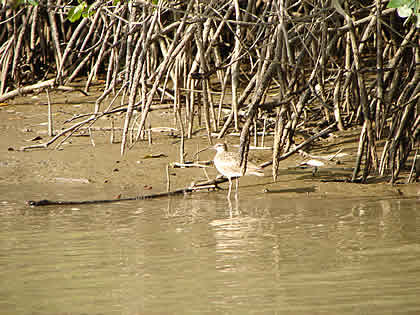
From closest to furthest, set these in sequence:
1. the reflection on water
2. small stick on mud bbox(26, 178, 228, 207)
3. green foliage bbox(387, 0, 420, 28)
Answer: the reflection on water, green foliage bbox(387, 0, 420, 28), small stick on mud bbox(26, 178, 228, 207)

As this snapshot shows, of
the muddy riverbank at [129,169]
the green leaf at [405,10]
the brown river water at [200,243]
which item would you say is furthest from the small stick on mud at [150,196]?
the green leaf at [405,10]

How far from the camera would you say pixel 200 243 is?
3.45 m

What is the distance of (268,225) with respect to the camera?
3863 millimetres

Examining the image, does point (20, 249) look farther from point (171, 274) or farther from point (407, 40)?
point (407, 40)

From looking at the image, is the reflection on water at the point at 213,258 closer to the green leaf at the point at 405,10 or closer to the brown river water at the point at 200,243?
the brown river water at the point at 200,243

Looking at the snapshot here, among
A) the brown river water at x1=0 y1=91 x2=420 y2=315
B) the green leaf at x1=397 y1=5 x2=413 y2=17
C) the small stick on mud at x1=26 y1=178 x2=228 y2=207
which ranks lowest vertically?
the small stick on mud at x1=26 y1=178 x2=228 y2=207

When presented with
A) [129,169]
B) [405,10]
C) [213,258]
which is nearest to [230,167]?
[129,169]

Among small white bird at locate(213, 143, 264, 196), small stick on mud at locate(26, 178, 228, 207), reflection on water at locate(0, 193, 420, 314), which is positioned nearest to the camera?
reflection on water at locate(0, 193, 420, 314)

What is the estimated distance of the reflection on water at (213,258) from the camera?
2.54 m

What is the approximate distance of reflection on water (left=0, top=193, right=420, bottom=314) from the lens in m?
2.54

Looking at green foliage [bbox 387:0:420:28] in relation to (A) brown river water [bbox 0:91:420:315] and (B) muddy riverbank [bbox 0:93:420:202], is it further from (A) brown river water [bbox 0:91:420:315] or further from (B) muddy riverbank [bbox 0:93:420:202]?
(B) muddy riverbank [bbox 0:93:420:202]

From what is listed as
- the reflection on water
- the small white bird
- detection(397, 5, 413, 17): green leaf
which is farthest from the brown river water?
detection(397, 5, 413, 17): green leaf

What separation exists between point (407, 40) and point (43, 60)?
5.04m

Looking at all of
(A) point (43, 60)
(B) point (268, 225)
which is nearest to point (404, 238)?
(B) point (268, 225)
